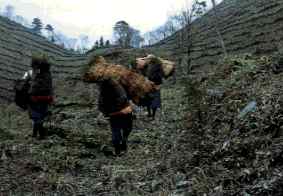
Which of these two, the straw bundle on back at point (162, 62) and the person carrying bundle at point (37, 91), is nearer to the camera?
the person carrying bundle at point (37, 91)

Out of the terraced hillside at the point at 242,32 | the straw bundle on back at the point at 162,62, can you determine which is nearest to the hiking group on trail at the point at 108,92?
the straw bundle on back at the point at 162,62

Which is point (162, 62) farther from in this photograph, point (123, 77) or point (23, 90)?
point (123, 77)

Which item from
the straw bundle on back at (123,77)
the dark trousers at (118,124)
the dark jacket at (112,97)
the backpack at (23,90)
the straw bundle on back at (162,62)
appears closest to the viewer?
the straw bundle on back at (123,77)

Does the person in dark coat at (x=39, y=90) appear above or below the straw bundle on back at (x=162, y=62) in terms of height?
below

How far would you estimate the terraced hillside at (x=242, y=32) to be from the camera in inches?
1404

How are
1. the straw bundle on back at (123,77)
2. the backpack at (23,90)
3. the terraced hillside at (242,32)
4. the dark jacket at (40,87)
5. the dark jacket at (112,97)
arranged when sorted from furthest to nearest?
1. the terraced hillside at (242,32)
2. the backpack at (23,90)
3. the dark jacket at (40,87)
4. the dark jacket at (112,97)
5. the straw bundle on back at (123,77)

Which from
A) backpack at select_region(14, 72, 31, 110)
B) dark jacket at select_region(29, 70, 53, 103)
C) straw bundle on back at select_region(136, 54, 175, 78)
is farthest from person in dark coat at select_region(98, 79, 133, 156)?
straw bundle on back at select_region(136, 54, 175, 78)

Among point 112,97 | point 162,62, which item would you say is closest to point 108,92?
point 112,97

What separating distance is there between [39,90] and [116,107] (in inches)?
86.1

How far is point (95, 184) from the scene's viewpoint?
23.3ft

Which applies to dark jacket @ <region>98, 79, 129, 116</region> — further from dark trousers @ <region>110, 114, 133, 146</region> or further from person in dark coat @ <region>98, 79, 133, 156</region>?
dark trousers @ <region>110, 114, 133, 146</region>

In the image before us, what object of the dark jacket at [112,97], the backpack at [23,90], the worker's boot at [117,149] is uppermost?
→ the backpack at [23,90]

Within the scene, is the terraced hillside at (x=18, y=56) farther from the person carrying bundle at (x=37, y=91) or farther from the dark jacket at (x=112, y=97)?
the dark jacket at (x=112, y=97)

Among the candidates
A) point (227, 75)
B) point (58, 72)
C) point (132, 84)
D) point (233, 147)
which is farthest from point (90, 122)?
point (58, 72)
